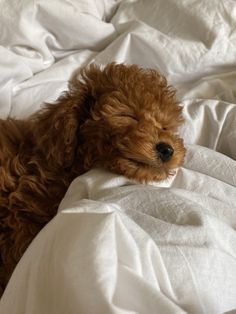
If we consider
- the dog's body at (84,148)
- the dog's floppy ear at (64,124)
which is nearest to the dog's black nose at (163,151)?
the dog's body at (84,148)

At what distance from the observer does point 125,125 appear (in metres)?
0.97

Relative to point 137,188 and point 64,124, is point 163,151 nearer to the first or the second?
point 137,188

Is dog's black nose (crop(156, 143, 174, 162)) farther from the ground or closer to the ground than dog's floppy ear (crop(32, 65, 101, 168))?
farther from the ground

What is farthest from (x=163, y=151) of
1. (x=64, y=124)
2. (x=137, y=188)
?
(x=64, y=124)

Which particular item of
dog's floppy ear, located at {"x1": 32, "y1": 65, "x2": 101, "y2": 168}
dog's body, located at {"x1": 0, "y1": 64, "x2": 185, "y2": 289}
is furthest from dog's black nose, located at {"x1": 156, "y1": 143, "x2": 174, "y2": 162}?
dog's floppy ear, located at {"x1": 32, "y1": 65, "x2": 101, "y2": 168}

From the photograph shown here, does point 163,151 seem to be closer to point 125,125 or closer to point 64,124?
point 125,125

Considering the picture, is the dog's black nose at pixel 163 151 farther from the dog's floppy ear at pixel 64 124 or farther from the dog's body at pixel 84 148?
the dog's floppy ear at pixel 64 124

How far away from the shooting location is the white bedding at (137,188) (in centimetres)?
70

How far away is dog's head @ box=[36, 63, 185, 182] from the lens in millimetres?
967

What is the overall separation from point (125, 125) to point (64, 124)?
0.41 ft

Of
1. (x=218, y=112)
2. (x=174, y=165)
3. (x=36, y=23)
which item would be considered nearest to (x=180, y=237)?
(x=174, y=165)

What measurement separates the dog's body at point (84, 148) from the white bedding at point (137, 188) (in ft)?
0.17

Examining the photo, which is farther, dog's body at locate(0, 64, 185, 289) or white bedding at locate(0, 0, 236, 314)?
dog's body at locate(0, 64, 185, 289)

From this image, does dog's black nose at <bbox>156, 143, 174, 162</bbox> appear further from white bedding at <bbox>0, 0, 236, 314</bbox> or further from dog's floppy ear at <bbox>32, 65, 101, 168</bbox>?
dog's floppy ear at <bbox>32, 65, 101, 168</bbox>
